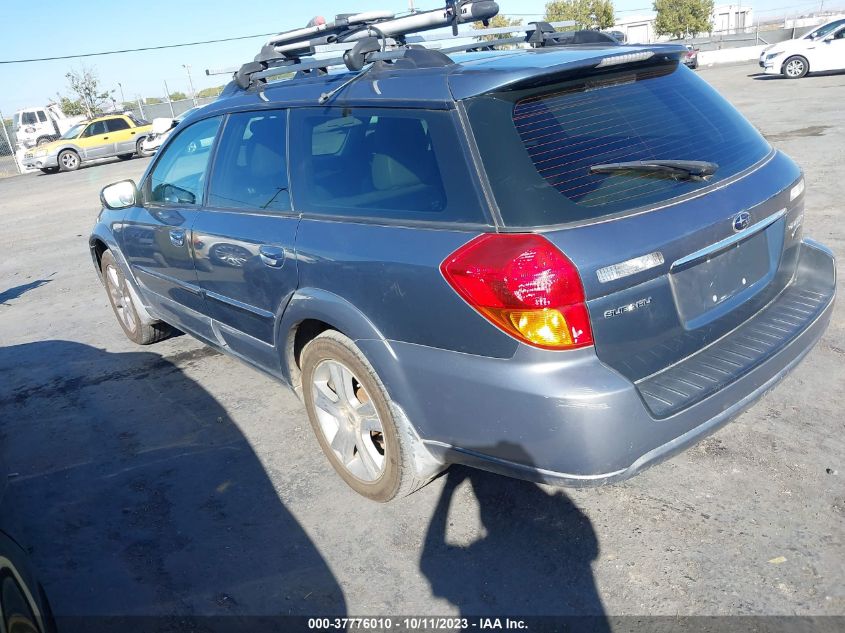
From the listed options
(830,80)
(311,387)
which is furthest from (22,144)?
(311,387)

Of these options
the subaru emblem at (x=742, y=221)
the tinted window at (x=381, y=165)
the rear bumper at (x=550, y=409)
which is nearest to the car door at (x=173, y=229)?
the tinted window at (x=381, y=165)

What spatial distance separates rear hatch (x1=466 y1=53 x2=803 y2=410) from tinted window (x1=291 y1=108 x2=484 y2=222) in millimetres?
142

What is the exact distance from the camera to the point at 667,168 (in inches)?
103

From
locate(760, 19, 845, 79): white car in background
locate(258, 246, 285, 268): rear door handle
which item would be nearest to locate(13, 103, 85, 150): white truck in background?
locate(760, 19, 845, 79): white car in background

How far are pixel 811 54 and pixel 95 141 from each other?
2410 centimetres

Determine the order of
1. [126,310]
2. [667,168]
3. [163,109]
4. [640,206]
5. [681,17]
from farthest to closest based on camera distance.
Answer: [681,17] → [163,109] → [126,310] → [667,168] → [640,206]

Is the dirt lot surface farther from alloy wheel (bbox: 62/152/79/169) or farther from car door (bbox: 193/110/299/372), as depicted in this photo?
alloy wheel (bbox: 62/152/79/169)

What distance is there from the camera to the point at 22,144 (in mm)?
34062

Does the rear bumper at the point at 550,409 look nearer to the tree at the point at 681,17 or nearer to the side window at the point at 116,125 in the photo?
the side window at the point at 116,125

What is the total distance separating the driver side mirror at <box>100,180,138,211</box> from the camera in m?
4.91

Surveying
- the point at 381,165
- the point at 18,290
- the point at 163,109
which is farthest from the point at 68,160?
the point at 381,165

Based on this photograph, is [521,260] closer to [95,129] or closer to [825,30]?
[825,30]

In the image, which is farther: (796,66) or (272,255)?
(796,66)

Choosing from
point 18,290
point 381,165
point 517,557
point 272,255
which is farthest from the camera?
point 18,290
